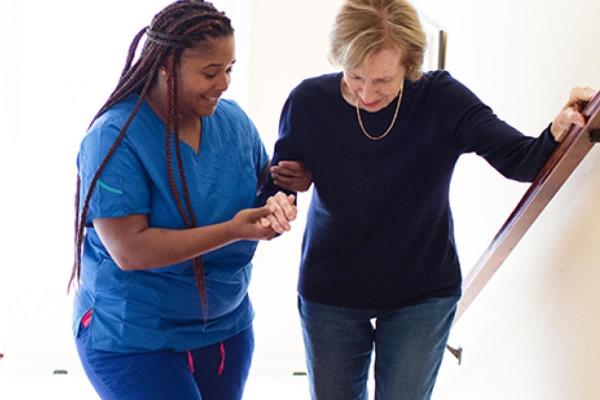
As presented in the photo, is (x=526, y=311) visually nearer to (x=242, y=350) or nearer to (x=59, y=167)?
(x=242, y=350)

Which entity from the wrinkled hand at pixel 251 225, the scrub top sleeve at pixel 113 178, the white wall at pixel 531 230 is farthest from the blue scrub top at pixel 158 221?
the white wall at pixel 531 230

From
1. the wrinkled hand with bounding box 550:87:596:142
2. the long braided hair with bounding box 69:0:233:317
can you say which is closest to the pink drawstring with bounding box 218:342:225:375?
the long braided hair with bounding box 69:0:233:317

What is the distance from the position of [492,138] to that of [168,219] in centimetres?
66

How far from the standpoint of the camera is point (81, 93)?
3.23 metres

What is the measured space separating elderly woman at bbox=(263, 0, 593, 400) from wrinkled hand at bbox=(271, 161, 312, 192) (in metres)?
→ 0.01

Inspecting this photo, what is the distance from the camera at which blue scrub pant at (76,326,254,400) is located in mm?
1663

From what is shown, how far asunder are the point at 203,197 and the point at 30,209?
1.79m

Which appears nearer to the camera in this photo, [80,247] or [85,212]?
[85,212]

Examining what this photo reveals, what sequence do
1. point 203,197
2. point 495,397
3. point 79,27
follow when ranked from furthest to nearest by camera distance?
point 79,27
point 495,397
point 203,197

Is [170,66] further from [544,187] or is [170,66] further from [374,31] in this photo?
[544,187]

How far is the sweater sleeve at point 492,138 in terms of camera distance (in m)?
1.54

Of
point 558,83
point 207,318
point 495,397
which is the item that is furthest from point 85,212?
point 495,397

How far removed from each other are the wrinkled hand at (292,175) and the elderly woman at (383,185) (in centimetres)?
1

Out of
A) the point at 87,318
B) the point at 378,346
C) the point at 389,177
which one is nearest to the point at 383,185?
the point at 389,177
